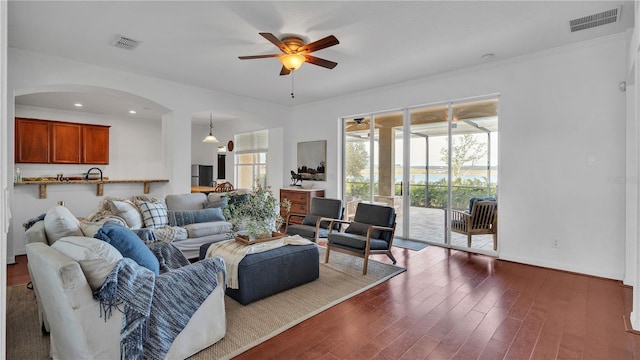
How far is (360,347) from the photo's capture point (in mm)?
2285

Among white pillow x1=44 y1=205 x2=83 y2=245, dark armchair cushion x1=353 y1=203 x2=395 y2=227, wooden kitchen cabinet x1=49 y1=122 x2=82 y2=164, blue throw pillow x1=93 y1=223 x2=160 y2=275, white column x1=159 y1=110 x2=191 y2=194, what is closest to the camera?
blue throw pillow x1=93 y1=223 x2=160 y2=275

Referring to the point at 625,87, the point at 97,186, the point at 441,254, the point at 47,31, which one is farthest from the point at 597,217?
the point at 97,186

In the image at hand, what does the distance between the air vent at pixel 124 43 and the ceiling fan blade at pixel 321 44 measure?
2.12 meters

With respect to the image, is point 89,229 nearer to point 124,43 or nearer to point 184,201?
point 184,201

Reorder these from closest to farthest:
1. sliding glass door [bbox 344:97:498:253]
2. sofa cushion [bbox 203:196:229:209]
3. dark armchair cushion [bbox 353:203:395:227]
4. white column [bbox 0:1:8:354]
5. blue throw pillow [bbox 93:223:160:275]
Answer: white column [bbox 0:1:8:354] < blue throw pillow [bbox 93:223:160:275] < dark armchair cushion [bbox 353:203:395:227] < sliding glass door [bbox 344:97:498:253] < sofa cushion [bbox 203:196:229:209]

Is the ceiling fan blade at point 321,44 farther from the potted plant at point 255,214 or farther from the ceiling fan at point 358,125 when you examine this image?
the ceiling fan at point 358,125

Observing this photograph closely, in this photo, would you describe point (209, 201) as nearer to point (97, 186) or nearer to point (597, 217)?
point (97, 186)

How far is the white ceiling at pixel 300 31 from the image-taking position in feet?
9.77

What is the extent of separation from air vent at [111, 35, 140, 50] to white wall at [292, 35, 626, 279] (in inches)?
180

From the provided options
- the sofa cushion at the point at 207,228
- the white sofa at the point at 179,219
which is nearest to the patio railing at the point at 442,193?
the sofa cushion at the point at 207,228

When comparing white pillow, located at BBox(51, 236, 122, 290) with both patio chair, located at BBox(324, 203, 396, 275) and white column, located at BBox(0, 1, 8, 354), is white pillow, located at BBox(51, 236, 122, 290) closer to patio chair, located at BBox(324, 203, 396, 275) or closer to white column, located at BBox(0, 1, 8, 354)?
white column, located at BBox(0, 1, 8, 354)

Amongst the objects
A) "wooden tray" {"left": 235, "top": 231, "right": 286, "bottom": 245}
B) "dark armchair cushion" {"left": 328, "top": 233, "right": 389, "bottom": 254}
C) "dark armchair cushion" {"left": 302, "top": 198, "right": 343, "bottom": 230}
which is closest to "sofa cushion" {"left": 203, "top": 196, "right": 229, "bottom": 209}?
"dark armchair cushion" {"left": 302, "top": 198, "right": 343, "bottom": 230}

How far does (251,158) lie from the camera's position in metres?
9.27

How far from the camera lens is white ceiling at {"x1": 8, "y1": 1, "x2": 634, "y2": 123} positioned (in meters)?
2.98
